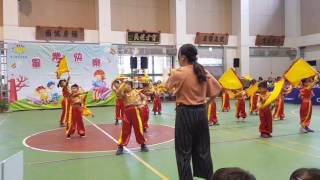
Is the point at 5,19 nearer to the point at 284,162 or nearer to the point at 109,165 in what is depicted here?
the point at 109,165

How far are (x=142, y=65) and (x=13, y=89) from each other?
6208 mm

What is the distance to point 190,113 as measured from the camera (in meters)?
3.51

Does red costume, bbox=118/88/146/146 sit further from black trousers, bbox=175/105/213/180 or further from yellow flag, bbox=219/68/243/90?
yellow flag, bbox=219/68/243/90

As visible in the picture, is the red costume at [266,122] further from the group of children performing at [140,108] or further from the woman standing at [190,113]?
the woman standing at [190,113]

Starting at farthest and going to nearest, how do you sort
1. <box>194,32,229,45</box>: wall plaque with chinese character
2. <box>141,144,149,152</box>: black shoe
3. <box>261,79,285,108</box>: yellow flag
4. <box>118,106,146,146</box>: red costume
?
<box>194,32,229,45</box>: wall plaque with chinese character, <box>261,79,285,108</box>: yellow flag, <box>141,144,149,152</box>: black shoe, <box>118,106,146,146</box>: red costume

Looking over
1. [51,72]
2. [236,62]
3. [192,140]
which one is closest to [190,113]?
[192,140]

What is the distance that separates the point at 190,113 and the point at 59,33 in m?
16.0

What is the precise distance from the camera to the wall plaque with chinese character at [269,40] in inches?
891

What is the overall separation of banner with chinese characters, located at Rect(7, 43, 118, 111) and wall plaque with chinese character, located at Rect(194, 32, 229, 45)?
5.66 metres

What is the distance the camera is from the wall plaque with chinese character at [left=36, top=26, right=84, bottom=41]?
58.1 ft

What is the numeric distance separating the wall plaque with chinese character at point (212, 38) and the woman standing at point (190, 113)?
17921 millimetres

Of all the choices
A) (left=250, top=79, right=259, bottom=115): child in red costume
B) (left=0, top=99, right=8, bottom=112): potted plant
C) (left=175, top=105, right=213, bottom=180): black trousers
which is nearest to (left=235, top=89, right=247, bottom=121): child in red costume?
(left=250, top=79, right=259, bottom=115): child in red costume

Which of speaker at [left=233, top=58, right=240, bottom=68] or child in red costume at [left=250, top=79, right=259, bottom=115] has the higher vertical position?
speaker at [left=233, top=58, right=240, bottom=68]

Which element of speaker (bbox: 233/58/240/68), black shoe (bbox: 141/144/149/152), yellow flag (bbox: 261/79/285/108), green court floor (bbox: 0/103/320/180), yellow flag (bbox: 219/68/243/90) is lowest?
green court floor (bbox: 0/103/320/180)
